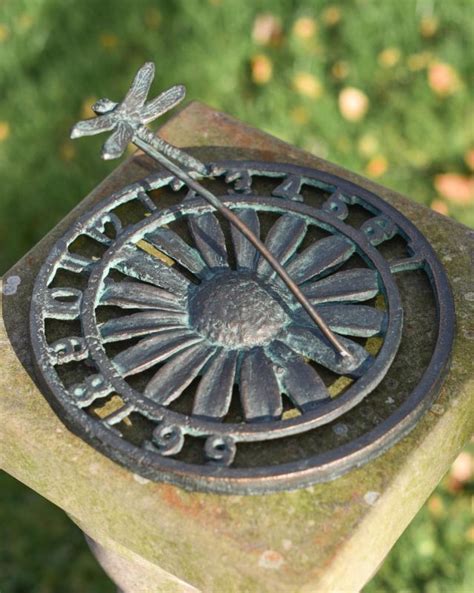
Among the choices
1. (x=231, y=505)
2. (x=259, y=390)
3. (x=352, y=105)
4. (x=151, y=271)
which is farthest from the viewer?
(x=352, y=105)

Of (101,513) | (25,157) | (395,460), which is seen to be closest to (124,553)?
(101,513)

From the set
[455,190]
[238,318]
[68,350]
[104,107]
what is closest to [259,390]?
[238,318]

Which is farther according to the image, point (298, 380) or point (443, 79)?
point (443, 79)

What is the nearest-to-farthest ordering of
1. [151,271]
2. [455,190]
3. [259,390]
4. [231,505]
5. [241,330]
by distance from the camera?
[231,505] → [259,390] → [241,330] → [151,271] → [455,190]

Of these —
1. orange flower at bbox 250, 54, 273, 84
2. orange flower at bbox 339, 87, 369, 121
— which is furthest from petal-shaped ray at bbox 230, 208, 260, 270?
orange flower at bbox 250, 54, 273, 84

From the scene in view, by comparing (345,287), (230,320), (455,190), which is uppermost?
(455,190)

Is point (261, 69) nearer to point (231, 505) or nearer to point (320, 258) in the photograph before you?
point (320, 258)

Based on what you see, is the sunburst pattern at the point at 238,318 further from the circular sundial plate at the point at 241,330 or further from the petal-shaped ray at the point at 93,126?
the petal-shaped ray at the point at 93,126
